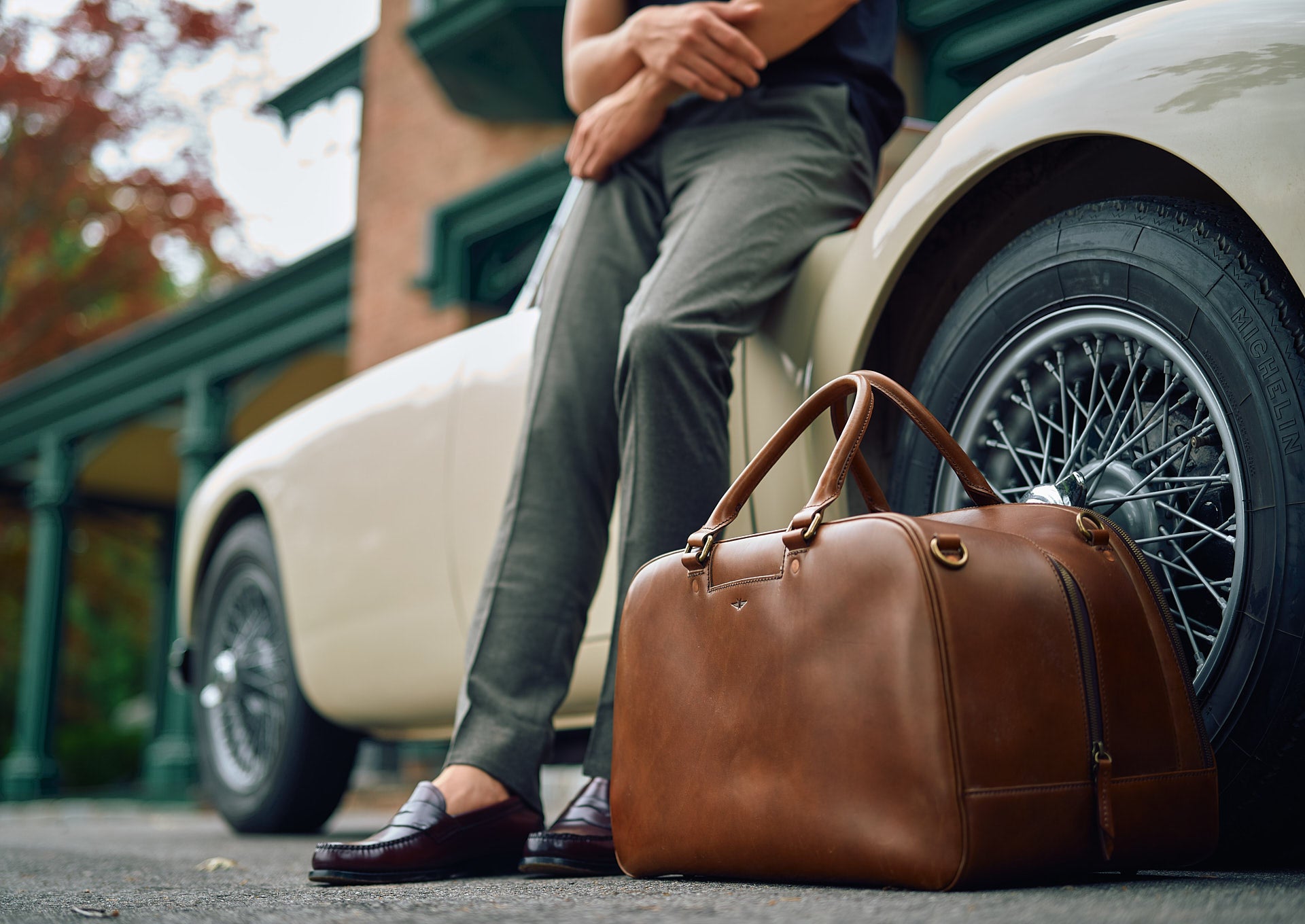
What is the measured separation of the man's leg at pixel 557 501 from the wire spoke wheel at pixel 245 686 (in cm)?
158

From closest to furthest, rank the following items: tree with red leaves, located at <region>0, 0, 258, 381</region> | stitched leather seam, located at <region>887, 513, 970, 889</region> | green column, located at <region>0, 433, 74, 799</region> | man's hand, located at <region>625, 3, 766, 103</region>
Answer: stitched leather seam, located at <region>887, 513, 970, 889</region> < man's hand, located at <region>625, 3, 766, 103</region> < green column, located at <region>0, 433, 74, 799</region> < tree with red leaves, located at <region>0, 0, 258, 381</region>

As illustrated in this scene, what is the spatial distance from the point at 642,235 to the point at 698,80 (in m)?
0.26

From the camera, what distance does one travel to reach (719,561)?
144 cm

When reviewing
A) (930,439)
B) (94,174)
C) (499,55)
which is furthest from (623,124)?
(94,174)

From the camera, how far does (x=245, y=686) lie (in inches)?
136

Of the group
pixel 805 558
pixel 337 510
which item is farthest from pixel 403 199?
pixel 805 558

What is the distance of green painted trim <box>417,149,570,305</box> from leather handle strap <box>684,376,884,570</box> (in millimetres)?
5189

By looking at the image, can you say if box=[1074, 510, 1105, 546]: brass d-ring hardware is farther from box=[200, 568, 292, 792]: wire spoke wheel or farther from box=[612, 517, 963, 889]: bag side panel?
box=[200, 568, 292, 792]: wire spoke wheel

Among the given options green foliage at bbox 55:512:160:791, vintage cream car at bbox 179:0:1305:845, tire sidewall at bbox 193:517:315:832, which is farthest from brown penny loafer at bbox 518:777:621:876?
green foliage at bbox 55:512:160:791

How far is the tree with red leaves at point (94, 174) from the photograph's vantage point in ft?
44.6

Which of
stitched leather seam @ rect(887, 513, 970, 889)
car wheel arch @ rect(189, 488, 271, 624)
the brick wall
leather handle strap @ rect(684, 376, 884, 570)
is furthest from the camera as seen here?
the brick wall

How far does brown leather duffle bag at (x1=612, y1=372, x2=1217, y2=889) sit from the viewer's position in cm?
118

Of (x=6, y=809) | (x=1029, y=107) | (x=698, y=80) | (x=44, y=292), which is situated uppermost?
(x=44, y=292)

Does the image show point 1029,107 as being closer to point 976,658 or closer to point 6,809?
point 976,658
